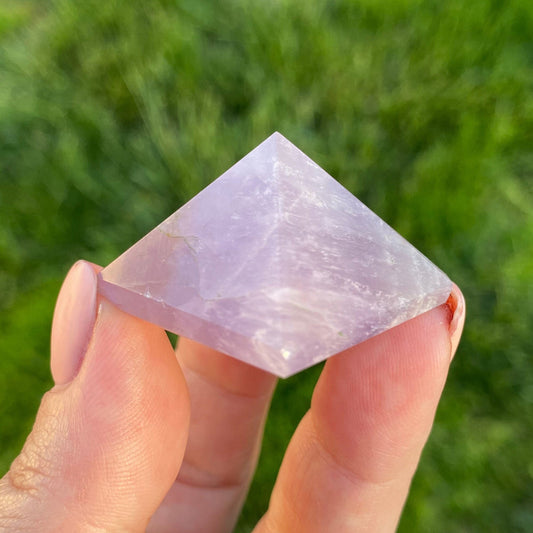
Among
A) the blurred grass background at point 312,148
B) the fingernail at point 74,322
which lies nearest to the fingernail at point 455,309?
the blurred grass background at point 312,148

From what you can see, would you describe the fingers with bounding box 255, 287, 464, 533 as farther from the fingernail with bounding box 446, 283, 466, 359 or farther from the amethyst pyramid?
the amethyst pyramid

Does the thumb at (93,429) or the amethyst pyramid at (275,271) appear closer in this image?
the amethyst pyramid at (275,271)

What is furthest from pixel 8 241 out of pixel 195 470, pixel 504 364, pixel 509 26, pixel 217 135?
pixel 509 26

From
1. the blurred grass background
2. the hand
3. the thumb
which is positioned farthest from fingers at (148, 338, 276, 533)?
the thumb

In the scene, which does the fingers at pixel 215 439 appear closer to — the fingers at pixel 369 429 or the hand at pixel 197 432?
the hand at pixel 197 432

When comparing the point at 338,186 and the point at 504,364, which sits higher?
the point at 338,186

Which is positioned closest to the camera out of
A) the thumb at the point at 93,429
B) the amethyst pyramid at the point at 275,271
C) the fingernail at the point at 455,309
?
the amethyst pyramid at the point at 275,271

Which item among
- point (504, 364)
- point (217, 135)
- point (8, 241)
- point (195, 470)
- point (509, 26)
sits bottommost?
point (195, 470)

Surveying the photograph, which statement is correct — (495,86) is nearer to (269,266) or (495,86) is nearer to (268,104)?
(268,104)
